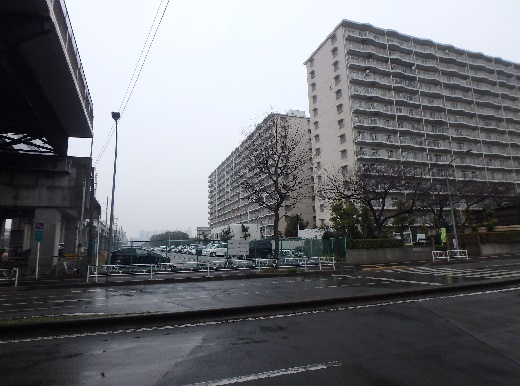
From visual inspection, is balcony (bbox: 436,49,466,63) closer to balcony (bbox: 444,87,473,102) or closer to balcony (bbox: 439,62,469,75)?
balcony (bbox: 439,62,469,75)

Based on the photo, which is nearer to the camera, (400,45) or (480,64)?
(400,45)

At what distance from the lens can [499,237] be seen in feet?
118

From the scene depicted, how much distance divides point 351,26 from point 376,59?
793 cm

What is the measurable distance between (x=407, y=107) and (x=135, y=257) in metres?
60.4

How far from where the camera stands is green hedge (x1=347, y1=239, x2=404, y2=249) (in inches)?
1118

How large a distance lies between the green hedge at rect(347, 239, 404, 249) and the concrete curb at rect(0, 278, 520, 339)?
18282mm

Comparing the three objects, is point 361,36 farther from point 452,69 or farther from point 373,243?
point 373,243

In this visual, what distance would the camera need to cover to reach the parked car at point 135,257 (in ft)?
75.4

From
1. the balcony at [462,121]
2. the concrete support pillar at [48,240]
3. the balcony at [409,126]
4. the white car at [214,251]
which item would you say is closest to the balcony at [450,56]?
the balcony at [462,121]

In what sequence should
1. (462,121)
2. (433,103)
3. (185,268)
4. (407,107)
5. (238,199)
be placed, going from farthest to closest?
(238,199) → (462,121) → (433,103) → (407,107) → (185,268)

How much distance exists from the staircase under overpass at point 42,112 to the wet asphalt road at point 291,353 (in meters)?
9.26

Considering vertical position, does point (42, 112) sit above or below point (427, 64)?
below

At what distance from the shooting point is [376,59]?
65.2 meters

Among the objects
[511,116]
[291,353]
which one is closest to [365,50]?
[511,116]
